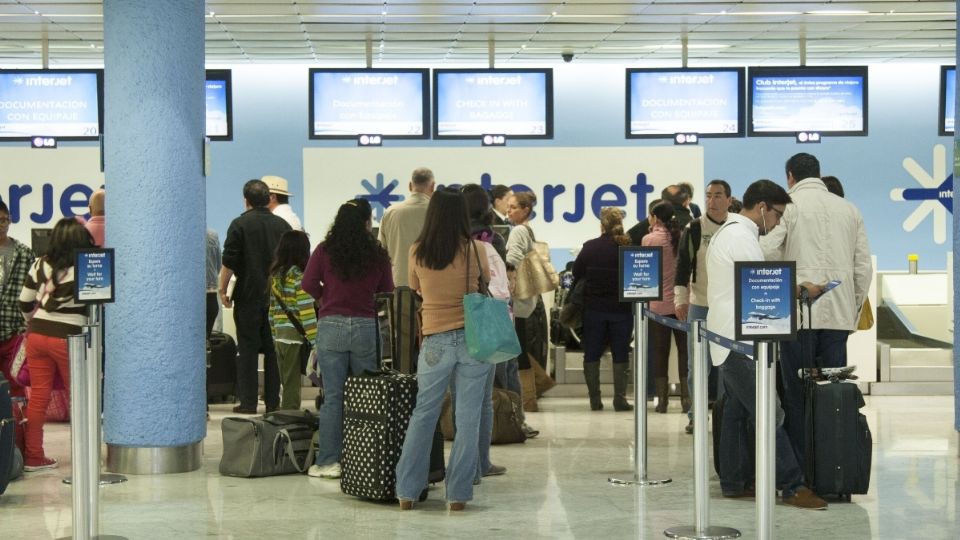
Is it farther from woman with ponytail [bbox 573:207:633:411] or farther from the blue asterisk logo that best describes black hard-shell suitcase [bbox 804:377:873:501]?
the blue asterisk logo

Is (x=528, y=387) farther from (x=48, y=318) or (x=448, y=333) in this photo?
(x=448, y=333)

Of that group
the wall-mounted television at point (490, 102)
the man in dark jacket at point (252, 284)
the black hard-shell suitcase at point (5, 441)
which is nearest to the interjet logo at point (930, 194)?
the wall-mounted television at point (490, 102)

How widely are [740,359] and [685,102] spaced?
5.89 metres

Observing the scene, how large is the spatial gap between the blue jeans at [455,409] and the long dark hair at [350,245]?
905 millimetres

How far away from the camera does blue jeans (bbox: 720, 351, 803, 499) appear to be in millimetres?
6402

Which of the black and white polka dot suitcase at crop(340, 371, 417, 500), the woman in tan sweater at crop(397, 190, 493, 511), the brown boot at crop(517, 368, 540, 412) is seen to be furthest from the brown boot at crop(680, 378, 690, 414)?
the woman in tan sweater at crop(397, 190, 493, 511)

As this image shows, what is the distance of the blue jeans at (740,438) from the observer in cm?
640

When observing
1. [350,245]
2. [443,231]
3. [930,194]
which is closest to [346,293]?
[350,245]

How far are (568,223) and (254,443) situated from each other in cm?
551

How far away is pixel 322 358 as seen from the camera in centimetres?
725

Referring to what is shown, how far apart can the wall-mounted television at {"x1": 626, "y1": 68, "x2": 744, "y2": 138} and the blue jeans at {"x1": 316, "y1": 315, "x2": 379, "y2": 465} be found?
5250mm

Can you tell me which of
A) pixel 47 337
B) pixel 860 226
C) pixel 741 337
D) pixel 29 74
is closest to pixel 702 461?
pixel 741 337

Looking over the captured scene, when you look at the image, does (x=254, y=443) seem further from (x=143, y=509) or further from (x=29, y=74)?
(x=29, y=74)

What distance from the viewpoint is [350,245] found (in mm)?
7203
